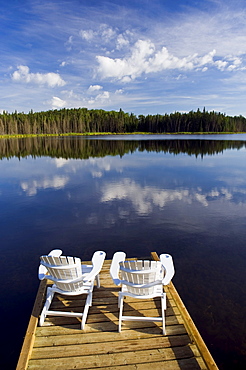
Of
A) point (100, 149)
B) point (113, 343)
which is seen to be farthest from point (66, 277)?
point (100, 149)

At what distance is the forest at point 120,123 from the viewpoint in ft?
433

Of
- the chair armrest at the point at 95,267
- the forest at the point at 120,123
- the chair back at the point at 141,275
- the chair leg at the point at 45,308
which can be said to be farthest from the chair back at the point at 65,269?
the forest at the point at 120,123

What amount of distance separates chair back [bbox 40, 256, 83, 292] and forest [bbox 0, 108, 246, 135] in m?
133

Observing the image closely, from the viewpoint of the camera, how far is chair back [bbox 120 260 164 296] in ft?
14.1

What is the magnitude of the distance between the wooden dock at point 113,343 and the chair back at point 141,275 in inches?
29.1

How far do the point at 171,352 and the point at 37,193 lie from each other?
1518cm

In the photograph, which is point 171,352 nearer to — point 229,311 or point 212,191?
point 229,311

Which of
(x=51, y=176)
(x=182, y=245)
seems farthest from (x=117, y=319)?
(x=51, y=176)

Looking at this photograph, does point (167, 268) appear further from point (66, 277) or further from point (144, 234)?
point (144, 234)

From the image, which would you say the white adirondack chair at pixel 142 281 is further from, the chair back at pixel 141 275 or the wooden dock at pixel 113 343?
the wooden dock at pixel 113 343

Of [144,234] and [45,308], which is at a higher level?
[45,308]

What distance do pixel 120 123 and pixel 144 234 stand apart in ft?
486

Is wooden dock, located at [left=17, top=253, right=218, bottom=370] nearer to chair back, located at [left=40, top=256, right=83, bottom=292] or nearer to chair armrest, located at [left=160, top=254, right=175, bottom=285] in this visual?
chair back, located at [left=40, top=256, right=83, bottom=292]

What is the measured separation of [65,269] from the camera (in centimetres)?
455
